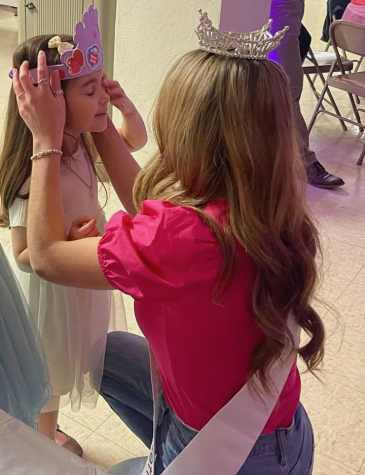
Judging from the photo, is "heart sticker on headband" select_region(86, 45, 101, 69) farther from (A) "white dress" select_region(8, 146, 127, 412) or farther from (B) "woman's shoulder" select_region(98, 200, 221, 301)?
(B) "woman's shoulder" select_region(98, 200, 221, 301)

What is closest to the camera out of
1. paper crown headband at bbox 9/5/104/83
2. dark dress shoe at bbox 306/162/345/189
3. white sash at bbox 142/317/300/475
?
white sash at bbox 142/317/300/475

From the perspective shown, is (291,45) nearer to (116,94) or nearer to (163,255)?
(116,94)

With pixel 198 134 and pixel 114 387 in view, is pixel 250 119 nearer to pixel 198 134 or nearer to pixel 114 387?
pixel 198 134

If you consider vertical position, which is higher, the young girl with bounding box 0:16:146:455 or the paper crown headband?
the paper crown headband

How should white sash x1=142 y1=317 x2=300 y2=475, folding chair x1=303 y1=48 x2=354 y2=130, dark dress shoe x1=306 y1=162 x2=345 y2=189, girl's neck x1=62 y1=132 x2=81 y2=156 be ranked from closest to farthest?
white sash x1=142 y1=317 x2=300 y2=475, girl's neck x1=62 y1=132 x2=81 y2=156, dark dress shoe x1=306 y1=162 x2=345 y2=189, folding chair x1=303 y1=48 x2=354 y2=130

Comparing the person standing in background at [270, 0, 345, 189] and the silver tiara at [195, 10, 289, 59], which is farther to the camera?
the person standing in background at [270, 0, 345, 189]

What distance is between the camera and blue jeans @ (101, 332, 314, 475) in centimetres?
102

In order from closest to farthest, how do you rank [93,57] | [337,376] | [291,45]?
1. [93,57]
2. [337,376]
3. [291,45]

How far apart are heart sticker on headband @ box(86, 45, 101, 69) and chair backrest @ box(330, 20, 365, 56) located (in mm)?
2575

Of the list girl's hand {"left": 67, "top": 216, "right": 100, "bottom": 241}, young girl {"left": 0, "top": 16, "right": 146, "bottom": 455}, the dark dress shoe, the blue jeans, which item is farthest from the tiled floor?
girl's hand {"left": 67, "top": 216, "right": 100, "bottom": 241}

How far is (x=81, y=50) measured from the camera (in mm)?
1139

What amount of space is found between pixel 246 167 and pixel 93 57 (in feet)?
1.56

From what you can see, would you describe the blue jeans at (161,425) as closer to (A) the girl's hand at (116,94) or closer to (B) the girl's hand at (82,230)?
(B) the girl's hand at (82,230)

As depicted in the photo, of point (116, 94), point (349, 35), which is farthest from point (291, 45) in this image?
point (116, 94)
